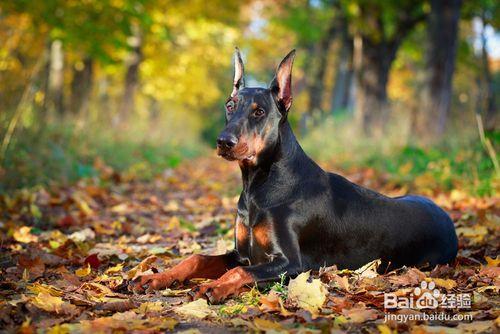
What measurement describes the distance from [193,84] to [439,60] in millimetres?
16412

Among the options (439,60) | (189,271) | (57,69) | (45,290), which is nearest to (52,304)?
(45,290)

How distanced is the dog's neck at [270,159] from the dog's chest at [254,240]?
286mm

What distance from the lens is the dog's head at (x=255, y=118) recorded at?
3.91m

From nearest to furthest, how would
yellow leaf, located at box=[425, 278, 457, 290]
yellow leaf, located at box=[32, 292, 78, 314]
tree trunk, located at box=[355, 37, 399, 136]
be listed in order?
yellow leaf, located at box=[32, 292, 78, 314] < yellow leaf, located at box=[425, 278, 457, 290] < tree trunk, located at box=[355, 37, 399, 136]

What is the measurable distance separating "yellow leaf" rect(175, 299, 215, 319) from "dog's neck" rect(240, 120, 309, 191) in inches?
43.3

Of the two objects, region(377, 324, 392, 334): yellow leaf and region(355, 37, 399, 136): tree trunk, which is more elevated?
region(355, 37, 399, 136): tree trunk

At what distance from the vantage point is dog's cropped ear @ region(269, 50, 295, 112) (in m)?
4.36

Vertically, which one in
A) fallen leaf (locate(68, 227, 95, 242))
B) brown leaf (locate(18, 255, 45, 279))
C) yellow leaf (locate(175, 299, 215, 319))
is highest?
fallen leaf (locate(68, 227, 95, 242))

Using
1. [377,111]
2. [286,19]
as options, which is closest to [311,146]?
[377,111]

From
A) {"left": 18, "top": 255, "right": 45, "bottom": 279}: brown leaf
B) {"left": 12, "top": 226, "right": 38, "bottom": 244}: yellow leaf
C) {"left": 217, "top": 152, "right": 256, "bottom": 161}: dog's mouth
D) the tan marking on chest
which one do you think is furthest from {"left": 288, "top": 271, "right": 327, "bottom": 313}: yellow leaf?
{"left": 12, "top": 226, "right": 38, "bottom": 244}: yellow leaf

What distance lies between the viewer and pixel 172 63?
1002 inches

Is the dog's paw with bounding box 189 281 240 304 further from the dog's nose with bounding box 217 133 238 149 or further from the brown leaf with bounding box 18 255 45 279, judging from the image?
the brown leaf with bounding box 18 255 45 279

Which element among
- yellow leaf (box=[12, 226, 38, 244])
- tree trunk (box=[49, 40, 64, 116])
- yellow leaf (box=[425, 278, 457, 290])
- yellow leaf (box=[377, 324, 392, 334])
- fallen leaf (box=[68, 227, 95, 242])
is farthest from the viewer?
tree trunk (box=[49, 40, 64, 116])

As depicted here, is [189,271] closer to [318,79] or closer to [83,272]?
[83,272]
